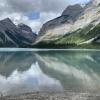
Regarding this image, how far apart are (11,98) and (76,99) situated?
6.56 metres

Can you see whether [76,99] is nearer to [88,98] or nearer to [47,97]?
[88,98]

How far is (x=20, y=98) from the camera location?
29312 millimetres

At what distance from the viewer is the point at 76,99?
92.1ft

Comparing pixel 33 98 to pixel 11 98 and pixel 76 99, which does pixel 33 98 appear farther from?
pixel 76 99

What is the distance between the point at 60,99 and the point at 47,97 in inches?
73.2

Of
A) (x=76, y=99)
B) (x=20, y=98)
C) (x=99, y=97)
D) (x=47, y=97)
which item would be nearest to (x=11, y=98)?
(x=20, y=98)

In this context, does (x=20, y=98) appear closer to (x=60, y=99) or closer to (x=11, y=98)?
(x=11, y=98)

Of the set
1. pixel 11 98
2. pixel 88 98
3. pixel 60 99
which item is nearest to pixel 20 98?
pixel 11 98

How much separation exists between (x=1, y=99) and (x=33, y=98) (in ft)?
10.3

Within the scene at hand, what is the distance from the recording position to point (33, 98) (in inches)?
1136

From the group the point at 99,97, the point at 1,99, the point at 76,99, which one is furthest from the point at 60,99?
the point at 1,99

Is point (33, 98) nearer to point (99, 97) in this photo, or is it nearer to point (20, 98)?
point (20, 98)

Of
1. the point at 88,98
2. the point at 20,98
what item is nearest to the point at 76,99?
the point at 88,98

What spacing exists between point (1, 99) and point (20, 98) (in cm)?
187
